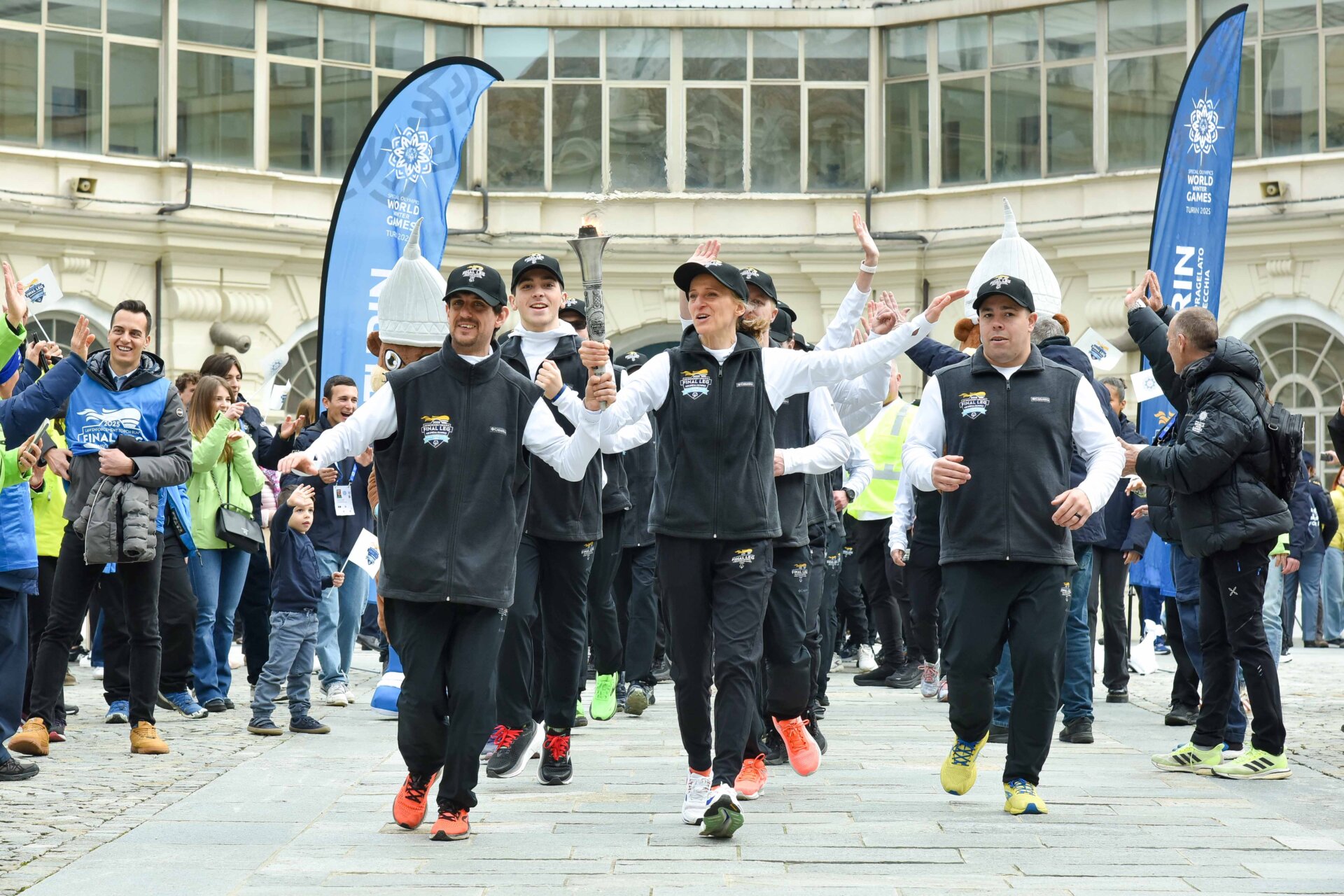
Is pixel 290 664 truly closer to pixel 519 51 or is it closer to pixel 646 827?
pixel 646 827

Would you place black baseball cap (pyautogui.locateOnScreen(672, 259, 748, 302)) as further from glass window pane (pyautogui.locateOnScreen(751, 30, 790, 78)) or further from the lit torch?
glass window pane (pyautogui.locateOnScreen(751, 30, 790, 78))

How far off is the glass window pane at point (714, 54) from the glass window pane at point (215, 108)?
21.0ft

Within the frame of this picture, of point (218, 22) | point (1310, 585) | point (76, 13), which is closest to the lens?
point (1310, 585)

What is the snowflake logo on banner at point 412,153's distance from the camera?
12906 mm

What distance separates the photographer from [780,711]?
743 cm

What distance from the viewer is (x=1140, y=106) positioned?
2517 cm

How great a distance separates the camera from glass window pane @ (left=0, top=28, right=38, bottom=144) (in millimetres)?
23594

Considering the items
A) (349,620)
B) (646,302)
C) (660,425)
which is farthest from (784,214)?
(660,425)

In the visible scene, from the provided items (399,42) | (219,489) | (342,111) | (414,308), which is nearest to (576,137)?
(399,42)

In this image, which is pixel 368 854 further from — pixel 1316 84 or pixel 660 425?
pixel 1316 84

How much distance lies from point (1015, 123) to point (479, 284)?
20.9 m

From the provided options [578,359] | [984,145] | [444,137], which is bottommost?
[578,359]

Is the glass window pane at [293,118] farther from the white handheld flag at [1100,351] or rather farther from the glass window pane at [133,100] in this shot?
the white handheld flag at [1100,351]

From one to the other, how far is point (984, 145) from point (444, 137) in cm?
1475
